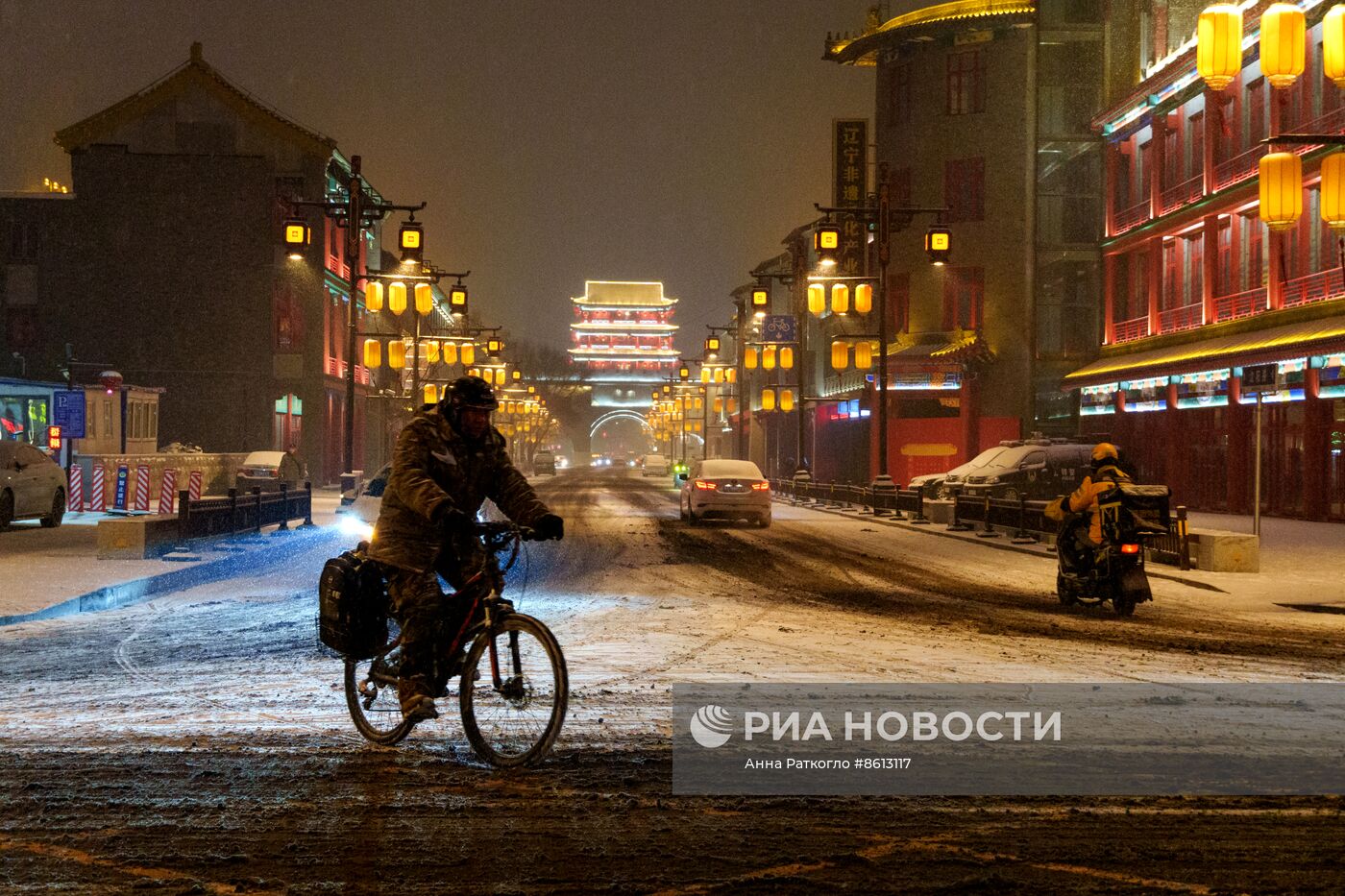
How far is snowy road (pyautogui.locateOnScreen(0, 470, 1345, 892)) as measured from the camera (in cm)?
427

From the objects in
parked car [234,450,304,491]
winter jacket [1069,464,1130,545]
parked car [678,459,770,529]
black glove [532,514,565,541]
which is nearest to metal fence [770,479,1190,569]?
winter jacket [1069,464,1130,545]

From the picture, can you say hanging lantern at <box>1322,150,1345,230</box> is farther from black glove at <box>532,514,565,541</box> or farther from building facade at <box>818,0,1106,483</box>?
building facade at <box>818,0,1106,483</box>

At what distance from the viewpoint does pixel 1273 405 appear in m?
31.0

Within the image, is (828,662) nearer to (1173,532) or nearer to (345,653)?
(345,653)

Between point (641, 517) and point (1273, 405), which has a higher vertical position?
point (1273, 405)

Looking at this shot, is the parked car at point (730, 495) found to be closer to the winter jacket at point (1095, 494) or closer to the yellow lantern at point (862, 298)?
the yellow lantern at point (862, 298)

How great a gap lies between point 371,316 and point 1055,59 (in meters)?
36.3

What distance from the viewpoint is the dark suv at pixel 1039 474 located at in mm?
31656

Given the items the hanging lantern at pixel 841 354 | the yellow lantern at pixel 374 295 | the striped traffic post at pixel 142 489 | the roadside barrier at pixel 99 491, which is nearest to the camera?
the striped traffic post at pixel 142 489

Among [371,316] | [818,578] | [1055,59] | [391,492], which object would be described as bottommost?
[818,578]

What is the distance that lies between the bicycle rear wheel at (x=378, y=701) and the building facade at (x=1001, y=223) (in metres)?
43.0

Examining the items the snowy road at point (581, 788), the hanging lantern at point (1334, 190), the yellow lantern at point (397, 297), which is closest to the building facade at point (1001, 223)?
the yellow lantern at point (397, 297)

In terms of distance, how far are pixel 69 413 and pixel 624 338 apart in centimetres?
12249

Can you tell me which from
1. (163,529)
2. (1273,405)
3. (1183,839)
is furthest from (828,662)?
(1273,405)
